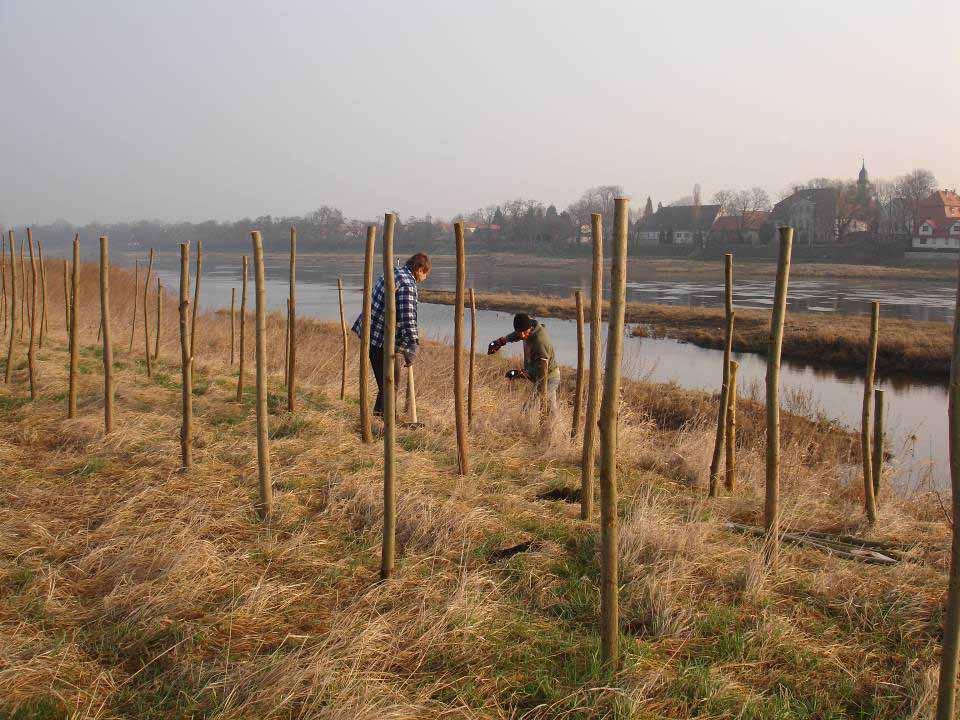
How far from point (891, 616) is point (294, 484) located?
3.20 metres

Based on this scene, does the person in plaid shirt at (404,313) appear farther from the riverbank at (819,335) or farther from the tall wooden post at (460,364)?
the riverbank at (819,335)

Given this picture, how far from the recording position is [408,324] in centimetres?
596

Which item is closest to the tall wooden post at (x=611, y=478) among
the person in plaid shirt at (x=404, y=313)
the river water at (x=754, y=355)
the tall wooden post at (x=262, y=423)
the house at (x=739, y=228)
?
the tall wooden post at (x=262, y=423)

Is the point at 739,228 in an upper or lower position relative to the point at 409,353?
upper

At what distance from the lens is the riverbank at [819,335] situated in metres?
18.7

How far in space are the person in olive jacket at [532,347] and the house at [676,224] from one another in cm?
6380

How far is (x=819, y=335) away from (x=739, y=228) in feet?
159

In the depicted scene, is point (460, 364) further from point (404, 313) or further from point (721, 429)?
point (721, 429)

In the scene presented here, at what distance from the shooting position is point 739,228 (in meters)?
66.1

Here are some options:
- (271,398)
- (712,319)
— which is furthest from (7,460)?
(712,319)

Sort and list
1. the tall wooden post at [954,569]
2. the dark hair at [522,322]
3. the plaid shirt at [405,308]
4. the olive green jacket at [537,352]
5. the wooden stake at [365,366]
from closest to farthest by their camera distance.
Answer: the tall wooden post at [954,569]
the wooden stake at [365,366]
the plaid shirt at [405,308]
the dark hair at [522,322]
the olive green jacket at [537,352]

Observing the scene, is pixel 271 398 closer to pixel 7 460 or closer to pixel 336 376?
pixel 7 460

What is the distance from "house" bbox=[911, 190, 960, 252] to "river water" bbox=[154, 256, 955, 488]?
635 inches

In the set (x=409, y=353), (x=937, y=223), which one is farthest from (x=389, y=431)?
(x=937, y=223)
